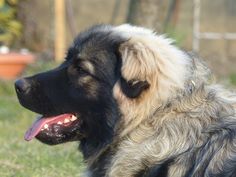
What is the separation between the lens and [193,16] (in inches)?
624

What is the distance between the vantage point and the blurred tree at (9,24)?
15.1 m

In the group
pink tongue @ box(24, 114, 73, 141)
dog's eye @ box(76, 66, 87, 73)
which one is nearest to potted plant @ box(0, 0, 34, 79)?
pink tongue @ box(24, 114, 73, 141)

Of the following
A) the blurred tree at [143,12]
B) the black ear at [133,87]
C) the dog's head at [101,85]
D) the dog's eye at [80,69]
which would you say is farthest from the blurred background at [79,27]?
the black ear at [133,87]

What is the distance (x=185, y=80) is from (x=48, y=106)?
100 cm

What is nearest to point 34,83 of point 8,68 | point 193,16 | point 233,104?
point 233,104

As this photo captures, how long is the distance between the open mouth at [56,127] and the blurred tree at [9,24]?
10232 millimetres

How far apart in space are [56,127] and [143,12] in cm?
707

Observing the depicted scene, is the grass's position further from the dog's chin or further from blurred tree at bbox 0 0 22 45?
blurred tree at bbox 0 0 22 45

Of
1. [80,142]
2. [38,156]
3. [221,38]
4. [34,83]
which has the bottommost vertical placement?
[221,38]

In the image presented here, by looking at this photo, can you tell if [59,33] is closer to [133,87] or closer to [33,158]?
[33,158]

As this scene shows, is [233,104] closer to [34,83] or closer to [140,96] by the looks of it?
[140,96]

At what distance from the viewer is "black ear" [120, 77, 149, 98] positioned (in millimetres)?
4555

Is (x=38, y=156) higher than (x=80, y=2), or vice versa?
(x=38, y=156)

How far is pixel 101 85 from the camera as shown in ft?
15.6
